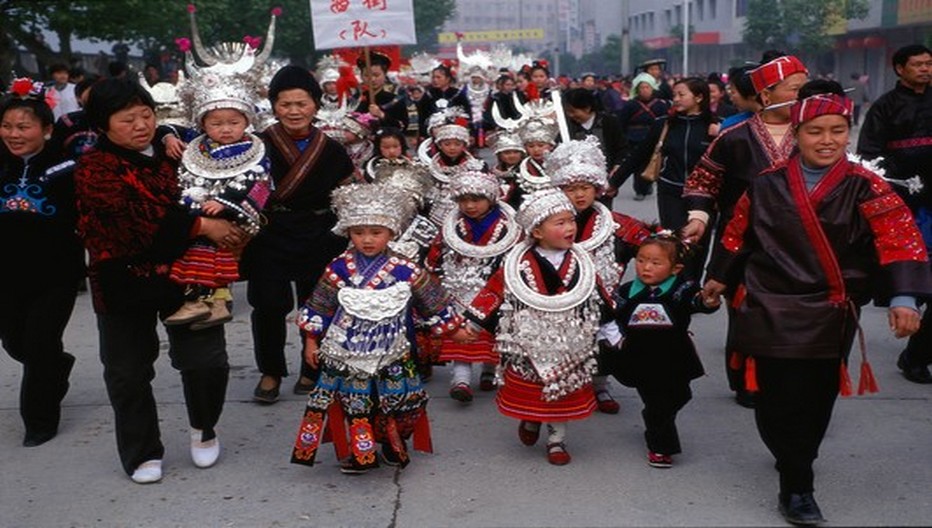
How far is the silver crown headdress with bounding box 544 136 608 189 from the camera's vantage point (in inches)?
218

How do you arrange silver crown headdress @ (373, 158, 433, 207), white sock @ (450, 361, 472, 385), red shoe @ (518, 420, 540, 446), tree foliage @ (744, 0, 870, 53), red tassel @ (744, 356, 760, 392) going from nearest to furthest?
1. red tassel @ (744, 356, 760, 392)
2. red shoe @ (518, 420, 540, 446)
3. white sock @ (450, 361, 472, 385)
4. silver crown headdress @ (373, 158, 433, 207)
5. tree foliage @ (744, 0, 870, 53)

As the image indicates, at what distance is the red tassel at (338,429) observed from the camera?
4.87 meters

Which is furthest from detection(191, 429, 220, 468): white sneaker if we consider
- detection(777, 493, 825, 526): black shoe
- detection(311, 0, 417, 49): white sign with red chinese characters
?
detection(311, 0, 417, 49): white sign with red chinese characters

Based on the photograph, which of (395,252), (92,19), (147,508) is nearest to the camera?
(147,508)

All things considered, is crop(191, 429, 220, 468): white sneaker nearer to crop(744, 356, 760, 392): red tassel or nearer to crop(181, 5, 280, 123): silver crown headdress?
crop(181, 5, 280, 123): silver crown headdress

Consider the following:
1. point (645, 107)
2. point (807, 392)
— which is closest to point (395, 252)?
point (807, 392)

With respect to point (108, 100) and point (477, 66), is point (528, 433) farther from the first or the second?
point (477, 66)

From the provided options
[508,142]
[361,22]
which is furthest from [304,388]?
[361,22]

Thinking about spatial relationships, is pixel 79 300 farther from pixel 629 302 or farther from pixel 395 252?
pixel 629 302

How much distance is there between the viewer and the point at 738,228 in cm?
429

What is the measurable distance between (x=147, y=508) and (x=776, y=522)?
8.64 feet

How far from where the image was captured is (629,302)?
4953mm

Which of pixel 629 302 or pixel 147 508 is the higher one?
pixel 629 302

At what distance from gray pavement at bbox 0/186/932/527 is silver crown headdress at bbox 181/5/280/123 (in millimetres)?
1702
